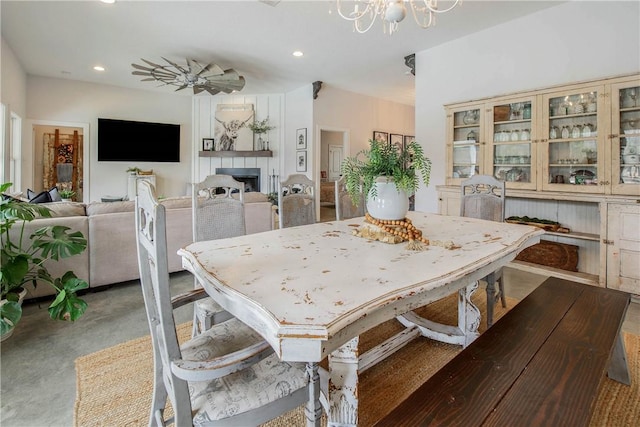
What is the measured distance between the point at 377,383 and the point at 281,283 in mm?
999

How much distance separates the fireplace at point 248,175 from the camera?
7.06 m

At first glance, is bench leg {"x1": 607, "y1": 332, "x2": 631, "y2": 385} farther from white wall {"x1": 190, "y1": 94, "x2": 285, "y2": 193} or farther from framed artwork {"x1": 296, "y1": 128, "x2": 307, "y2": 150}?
white wall {"x1": 190, "y1": 94, "x2": 285, "y2": 193}

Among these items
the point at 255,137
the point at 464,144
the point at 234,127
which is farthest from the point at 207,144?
the point at 464,144

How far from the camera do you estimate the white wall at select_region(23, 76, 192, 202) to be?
573cm

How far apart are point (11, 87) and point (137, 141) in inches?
83.6

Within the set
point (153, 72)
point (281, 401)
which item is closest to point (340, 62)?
point (153, 72)

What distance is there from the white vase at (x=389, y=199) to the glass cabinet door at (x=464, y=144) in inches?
98.8

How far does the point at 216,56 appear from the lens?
15.5ft

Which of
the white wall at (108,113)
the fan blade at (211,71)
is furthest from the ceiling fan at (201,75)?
the white wall at (108,113)

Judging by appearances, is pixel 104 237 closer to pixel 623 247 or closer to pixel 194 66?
pixel 194 66

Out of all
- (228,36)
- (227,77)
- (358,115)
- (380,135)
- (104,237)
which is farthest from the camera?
(380,135)

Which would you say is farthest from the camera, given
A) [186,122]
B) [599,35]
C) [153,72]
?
[186,122]

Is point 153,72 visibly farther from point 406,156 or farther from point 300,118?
point 406,156

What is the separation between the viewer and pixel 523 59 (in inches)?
136
